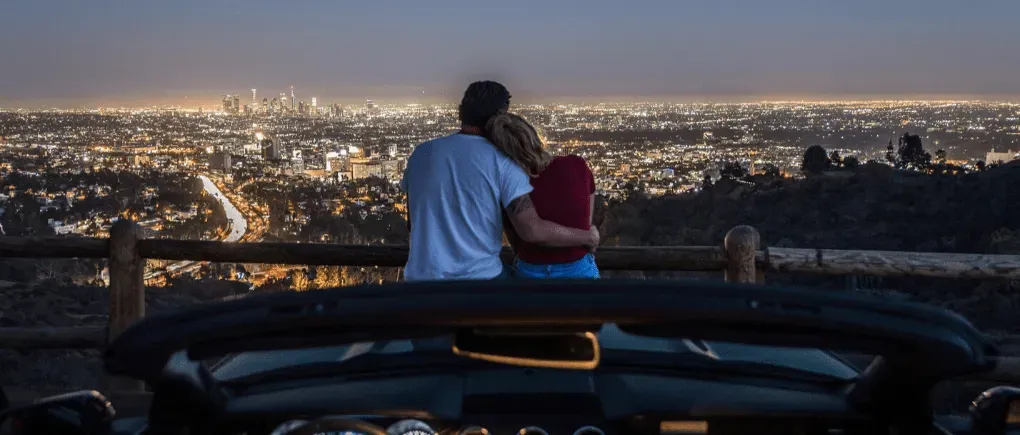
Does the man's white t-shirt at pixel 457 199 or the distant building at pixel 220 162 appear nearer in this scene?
the man's white t-shirt at pixel 457 199

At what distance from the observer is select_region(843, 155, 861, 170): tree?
26.1 meters

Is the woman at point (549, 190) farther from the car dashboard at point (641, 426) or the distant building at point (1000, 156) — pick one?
the distant building at point (1000, 156)

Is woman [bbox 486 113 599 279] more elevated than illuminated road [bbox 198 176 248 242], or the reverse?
woman [bbox 486 113 599 279]

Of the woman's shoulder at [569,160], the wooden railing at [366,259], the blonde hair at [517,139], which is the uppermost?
→ the blonde hair at [517,139]

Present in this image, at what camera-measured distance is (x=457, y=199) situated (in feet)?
11.2

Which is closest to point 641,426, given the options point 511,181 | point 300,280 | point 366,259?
point 511,181

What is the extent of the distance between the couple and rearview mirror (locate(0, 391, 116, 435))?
1745 mm

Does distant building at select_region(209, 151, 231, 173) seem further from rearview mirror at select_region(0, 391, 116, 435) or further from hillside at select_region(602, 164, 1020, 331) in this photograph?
rearview mirror at select_region(0, 391, 116, 435)

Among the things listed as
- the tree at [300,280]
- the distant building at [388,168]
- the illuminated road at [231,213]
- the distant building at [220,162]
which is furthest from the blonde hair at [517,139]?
the distant building at [220,162]

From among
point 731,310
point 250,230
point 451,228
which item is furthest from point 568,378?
point 250,230

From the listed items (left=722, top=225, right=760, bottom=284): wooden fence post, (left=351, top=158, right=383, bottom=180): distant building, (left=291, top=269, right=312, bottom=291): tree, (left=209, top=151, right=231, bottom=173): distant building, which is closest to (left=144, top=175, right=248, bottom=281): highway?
(left=291, top=269, right=312, bottom=291): tree

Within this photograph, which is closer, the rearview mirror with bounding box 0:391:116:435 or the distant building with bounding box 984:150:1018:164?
the rearview mirror with bounding box 0:391:116:435

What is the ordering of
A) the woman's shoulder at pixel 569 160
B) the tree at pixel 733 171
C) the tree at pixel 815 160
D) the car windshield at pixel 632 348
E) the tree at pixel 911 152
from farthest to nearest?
the tree at pixel 911 152 → the tree at pixel 815 160 → the tree at pixel 733 171 → the woman's shoulder at pixel 569 160 → the car windshield at pixel 632 348

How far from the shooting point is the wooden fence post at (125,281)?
17.3 ft
